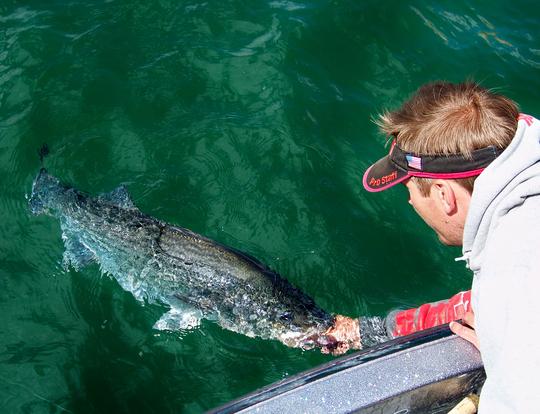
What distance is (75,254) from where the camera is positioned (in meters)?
4.91

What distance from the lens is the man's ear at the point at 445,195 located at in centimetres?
281

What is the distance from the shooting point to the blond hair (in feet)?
8.62

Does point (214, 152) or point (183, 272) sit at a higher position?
point (214, 152)

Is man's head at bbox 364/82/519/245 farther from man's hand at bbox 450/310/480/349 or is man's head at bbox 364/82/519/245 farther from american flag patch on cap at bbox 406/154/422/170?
man's hand at bbox 450/310/480/349

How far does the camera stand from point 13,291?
4.75 metres

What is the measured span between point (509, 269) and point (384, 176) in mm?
1189

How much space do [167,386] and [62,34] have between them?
4414 mm

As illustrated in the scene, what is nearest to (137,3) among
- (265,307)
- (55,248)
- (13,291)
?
(55,248)

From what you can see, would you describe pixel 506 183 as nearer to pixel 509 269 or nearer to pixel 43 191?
pixel 509 269

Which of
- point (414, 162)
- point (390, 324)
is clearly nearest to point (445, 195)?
point (414, 162)

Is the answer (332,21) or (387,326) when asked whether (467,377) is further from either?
(332,21)

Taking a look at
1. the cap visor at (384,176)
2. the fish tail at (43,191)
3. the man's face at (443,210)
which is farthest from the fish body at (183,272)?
the man's face at (443,210)

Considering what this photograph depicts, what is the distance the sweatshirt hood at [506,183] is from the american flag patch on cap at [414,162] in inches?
17.5

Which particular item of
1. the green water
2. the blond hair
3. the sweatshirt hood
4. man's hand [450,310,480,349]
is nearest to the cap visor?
the blond hair
